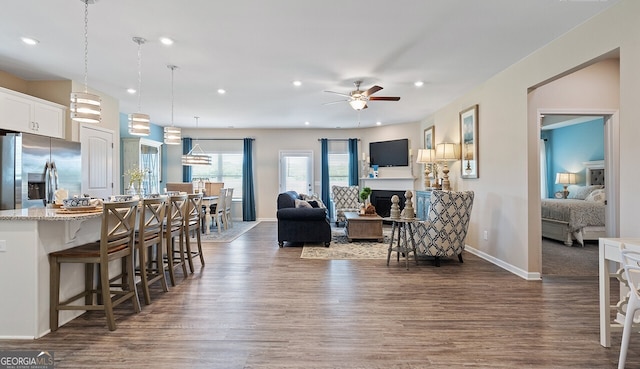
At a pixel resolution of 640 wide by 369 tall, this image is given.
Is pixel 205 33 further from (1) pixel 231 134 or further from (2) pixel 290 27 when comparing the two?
(1) pixel 231 134

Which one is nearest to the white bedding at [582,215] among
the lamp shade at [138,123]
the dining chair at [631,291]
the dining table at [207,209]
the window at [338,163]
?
the dining chair at [631,291]

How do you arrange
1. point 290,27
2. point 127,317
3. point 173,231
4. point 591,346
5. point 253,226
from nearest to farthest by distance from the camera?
point 591,346 < point 127,317 < point 290,27 < point 173,231 < point 253,226

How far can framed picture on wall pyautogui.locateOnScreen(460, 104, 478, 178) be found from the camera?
5148mm

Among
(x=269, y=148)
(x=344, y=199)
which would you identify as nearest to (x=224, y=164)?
(x=269, y=148)

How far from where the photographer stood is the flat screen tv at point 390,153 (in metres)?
8.54

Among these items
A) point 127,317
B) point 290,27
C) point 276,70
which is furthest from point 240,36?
point 127,317

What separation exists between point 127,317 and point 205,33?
2.74 meters

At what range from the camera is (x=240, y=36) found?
3.40 metres

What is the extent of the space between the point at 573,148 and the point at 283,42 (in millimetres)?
8246

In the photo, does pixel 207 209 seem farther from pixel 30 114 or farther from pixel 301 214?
pixel 30 114

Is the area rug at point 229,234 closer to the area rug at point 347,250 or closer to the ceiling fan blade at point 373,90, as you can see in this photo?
the area rug at point 347,250

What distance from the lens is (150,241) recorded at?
331cm

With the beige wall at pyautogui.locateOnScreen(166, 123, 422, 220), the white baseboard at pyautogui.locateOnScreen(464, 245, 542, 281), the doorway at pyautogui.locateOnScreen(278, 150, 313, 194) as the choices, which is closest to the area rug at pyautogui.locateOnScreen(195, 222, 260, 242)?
the beige wall at pyautogui.locateOnScreen(166, 123, 422, 220)

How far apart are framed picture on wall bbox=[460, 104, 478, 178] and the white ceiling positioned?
0.42m
